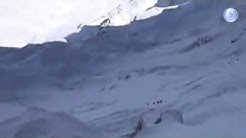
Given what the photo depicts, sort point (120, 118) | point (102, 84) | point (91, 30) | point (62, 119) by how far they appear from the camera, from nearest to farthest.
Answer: point (62, 119), point (120, 118), point (102, 84), point (91, 30)

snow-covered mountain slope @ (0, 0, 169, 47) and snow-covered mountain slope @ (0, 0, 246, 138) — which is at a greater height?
snow-covered mountain slope @ (0, 0, 169, 47)

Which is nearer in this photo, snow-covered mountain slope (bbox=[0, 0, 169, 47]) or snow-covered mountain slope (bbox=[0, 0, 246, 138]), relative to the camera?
snow-covered mountain slope (bbox=[0, 0, 246, 138])

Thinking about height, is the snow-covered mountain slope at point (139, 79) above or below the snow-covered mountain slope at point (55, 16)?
below

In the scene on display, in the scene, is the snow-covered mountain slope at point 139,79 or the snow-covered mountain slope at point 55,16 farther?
the snow-covered mountain slope at point 55,16

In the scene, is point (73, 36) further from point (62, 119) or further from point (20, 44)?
point (62, 119)

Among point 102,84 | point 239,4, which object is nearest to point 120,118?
point 102,84

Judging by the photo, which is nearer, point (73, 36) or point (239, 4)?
point (239, 4)

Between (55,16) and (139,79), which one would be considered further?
(55,16)

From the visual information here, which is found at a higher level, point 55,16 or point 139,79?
point 55,16
